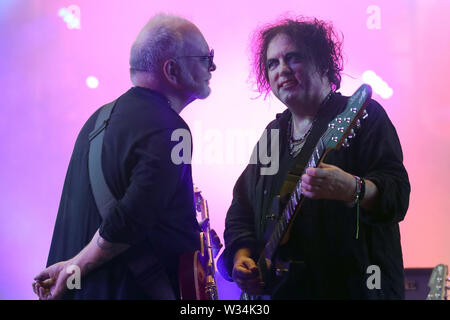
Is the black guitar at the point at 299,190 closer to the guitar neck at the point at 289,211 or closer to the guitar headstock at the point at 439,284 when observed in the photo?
the guitar neck at the point at 289,211

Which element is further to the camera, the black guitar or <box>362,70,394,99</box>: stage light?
<box>362,70,394,99</box>: stage light

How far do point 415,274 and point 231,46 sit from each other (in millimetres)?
1592

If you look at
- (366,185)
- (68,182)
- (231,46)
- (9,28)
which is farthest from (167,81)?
(9,28)

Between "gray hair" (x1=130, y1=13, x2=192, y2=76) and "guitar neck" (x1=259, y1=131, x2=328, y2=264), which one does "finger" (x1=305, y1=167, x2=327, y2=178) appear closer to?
"guitar neck" (x1=259, y1=131, x2=328, y2=264)

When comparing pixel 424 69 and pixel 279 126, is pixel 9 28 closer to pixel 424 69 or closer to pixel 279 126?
pixel 279 126

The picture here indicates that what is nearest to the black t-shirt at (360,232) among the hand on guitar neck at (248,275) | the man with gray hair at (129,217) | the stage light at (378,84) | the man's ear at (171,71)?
the hand on guitar neck at (248,275)

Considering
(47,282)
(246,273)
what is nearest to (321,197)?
(246,273)

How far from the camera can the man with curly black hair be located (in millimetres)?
1570

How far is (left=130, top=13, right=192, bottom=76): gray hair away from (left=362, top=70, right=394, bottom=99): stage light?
1.34m

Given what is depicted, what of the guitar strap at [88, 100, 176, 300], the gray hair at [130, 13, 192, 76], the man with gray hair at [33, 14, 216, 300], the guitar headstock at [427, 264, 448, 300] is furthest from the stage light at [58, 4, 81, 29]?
the guitar headstock at [427, 264, 448, 300]

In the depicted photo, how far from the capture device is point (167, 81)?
1823mm

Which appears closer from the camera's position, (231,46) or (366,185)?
(366,185)

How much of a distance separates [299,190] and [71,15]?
1.94m

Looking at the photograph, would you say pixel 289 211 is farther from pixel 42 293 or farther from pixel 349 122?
pixel 42 293
